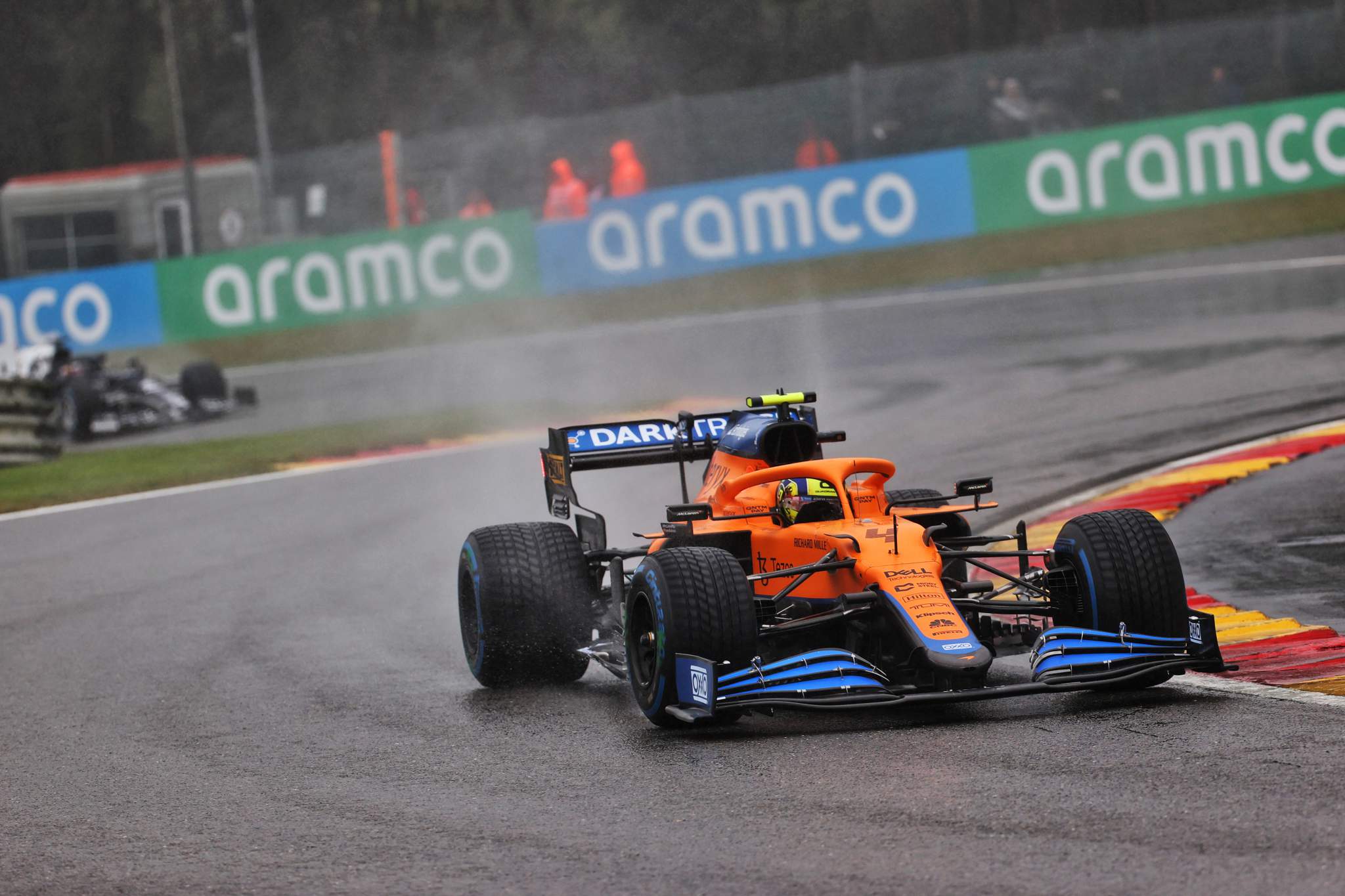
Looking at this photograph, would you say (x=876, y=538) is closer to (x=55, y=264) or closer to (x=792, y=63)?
(x=55, y=264)

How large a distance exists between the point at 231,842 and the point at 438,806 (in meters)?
0.71

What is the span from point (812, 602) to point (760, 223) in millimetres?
19368

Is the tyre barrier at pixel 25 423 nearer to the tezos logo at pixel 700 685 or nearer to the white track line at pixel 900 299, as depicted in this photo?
the white track line at pixel 900 299

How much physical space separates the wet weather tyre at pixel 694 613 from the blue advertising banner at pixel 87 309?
2114cm

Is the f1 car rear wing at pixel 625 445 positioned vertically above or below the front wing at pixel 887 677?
above

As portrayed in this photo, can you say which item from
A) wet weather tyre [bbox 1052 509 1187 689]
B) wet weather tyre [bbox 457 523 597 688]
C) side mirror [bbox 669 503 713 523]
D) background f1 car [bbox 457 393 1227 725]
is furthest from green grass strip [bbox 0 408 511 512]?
wet weather tyre [bbox 1052 509 1187 689]

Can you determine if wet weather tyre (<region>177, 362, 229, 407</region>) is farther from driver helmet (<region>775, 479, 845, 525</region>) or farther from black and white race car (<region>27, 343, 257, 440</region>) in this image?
driver helmet (<region>775, 479, 845, 525</region>)

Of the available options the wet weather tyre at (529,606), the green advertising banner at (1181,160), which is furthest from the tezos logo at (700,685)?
the green advertising banner at (1181,160)

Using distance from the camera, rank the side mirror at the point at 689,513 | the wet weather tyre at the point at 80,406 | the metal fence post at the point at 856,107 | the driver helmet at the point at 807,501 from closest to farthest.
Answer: the driver helmet at the point at 807,501
the side mirror at the point at 689,513
the wet weather tyre at the point at 80,406
the metal fence post at the point at 856,107

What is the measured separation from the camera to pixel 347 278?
27391 mm

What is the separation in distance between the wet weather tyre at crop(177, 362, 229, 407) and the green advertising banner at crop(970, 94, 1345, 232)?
10951 millimetres

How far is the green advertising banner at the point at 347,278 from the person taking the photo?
2700cm

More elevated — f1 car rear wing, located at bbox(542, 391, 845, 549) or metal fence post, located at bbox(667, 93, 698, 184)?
metal fence post, located at bbox(667, 93, 698, 184)

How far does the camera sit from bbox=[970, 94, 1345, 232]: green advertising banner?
2544 centimetres
